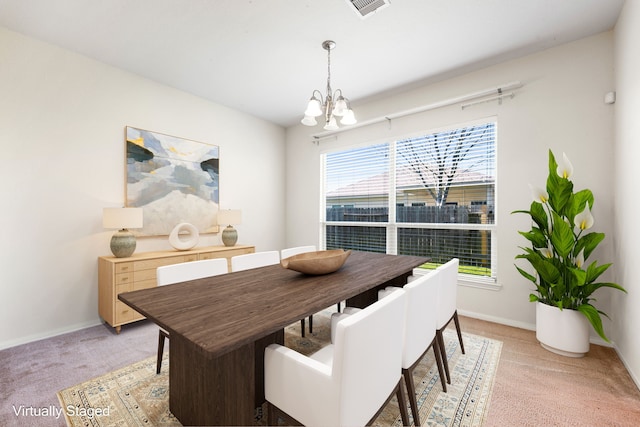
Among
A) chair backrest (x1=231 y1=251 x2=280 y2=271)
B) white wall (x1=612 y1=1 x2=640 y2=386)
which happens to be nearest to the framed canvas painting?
chair backrest (x1=231 y1=251 x2=280 y2=271)

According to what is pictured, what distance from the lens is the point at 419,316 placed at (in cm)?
144

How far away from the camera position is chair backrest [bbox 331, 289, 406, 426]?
92 centimetres

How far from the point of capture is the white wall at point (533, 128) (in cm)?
244

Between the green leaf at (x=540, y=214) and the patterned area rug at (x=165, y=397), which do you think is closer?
the patterned area rug at (x=165, y=397)

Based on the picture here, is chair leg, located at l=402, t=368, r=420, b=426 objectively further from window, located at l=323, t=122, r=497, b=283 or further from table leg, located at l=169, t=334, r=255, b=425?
window, located at l=323, t=122, r=497, b=283

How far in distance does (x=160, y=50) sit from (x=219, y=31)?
743 mm

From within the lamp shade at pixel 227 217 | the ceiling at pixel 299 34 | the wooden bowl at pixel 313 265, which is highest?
the ceiling at pixel 299 34

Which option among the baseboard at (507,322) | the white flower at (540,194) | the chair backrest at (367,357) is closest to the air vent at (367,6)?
the white flower at (540,194)

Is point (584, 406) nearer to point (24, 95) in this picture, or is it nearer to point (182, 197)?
point (182, 197)

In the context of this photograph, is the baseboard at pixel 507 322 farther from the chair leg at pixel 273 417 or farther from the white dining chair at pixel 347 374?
the chair leg at pixel 273 417

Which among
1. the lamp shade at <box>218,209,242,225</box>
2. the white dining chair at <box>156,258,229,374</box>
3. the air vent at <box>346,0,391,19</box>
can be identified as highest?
the air vent at <box>346,0,391,19</box>

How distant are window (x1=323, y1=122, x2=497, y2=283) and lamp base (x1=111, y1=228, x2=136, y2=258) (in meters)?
2.70

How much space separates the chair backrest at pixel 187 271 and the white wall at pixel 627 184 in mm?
3007

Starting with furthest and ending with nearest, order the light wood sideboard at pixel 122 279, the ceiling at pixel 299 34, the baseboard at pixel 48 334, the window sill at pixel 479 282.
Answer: the window sill at pixel 479 282, the light wood sideboard at pixel 122 279, the baseboard at pixel 48 334, the ceiling at pixel 299 34
